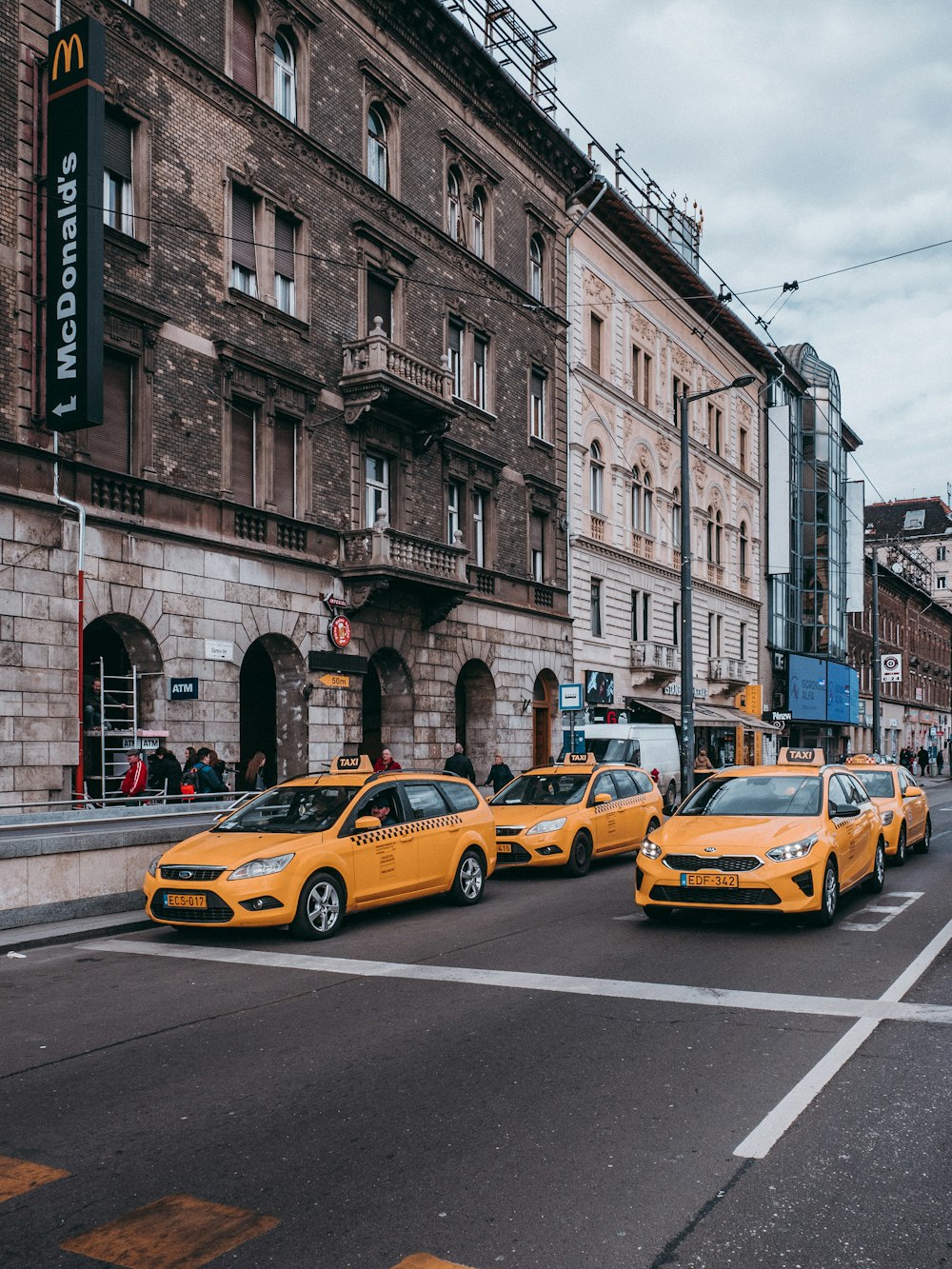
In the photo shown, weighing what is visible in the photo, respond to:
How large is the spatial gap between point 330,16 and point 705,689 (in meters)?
26.8

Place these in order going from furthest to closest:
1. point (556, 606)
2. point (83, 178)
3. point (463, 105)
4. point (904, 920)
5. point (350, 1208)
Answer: point (556, 606), point (463, 105), point (83, 178), point (904, 920), point (350, 1208)

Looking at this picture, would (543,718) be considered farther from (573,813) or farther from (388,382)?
(573,813)

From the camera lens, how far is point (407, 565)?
82.1 ft

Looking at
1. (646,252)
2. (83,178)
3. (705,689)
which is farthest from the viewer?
(705,689)

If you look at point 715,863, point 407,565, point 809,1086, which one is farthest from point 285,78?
point 809,1086

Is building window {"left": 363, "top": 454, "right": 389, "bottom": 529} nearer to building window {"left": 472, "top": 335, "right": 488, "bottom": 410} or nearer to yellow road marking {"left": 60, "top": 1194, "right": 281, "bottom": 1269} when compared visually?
building window {"left": 472, "top": 335, "right": 488, "bottom": 410}

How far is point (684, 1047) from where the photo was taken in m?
6.89

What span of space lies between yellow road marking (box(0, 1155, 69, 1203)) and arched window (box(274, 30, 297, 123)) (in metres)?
21.9

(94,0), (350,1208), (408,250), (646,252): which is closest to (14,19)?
(94,0)

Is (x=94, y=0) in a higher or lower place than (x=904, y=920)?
higher

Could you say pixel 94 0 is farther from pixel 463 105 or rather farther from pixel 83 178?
pixel 463 105

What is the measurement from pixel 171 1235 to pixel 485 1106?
1833mm

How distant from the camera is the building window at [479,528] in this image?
30.2 metres

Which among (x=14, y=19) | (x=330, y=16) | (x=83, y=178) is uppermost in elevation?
(x=330, y=16)
